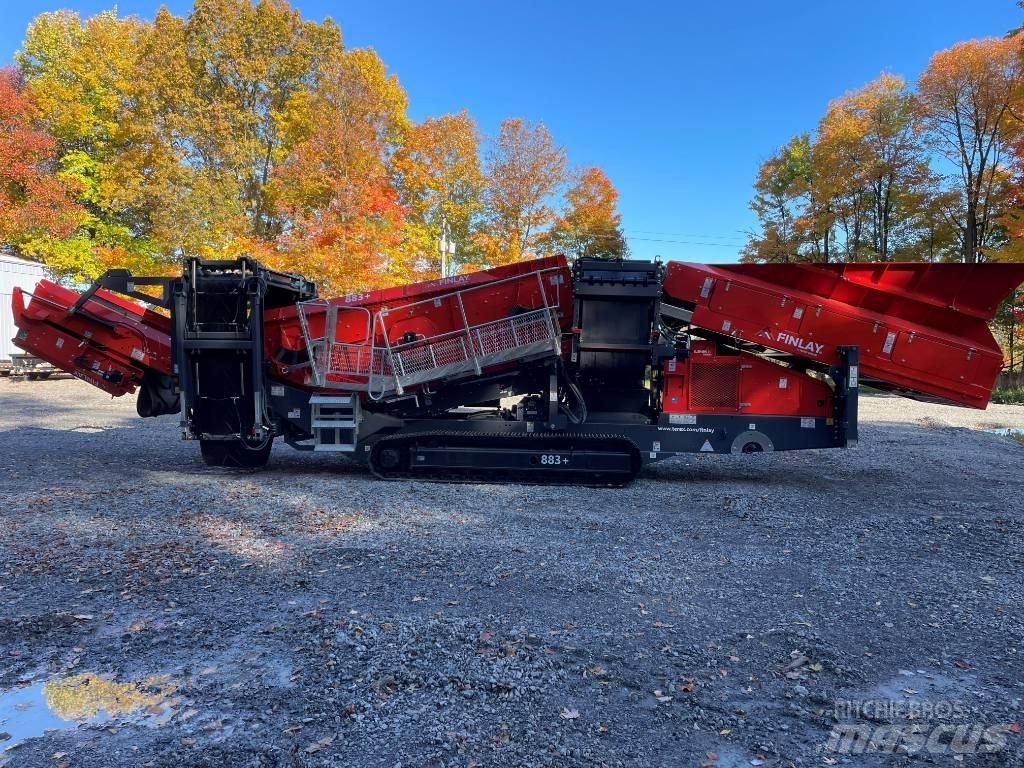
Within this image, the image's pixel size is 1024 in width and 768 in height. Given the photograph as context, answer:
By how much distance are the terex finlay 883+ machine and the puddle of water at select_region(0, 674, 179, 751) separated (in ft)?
16.1

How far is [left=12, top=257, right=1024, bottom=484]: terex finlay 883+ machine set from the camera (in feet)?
25.8

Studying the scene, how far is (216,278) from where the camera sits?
7820 millimetres

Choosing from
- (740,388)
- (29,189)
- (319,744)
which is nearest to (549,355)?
(740,388)

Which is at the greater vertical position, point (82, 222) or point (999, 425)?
point (82, 222)

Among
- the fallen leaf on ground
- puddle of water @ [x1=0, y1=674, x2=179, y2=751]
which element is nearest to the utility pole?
puddle of water @ [x1=0, y1=674, x2=179, y2=751]

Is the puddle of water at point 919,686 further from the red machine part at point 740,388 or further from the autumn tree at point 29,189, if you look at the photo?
the autumn tree at point 29,189

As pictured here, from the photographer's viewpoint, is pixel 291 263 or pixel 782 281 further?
pixel 291 263

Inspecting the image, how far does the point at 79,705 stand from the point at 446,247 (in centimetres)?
2561

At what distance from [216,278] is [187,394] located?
4.81 feet

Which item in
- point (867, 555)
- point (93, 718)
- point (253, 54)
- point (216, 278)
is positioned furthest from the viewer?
point (253, 54)

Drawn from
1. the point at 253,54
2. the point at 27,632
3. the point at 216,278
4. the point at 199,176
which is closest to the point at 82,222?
the point at 199,176

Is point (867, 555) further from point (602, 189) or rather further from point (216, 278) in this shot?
point (602, 189)

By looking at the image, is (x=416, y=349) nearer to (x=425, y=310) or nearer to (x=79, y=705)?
(x=425, y=310)

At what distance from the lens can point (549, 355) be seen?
26.7ft
